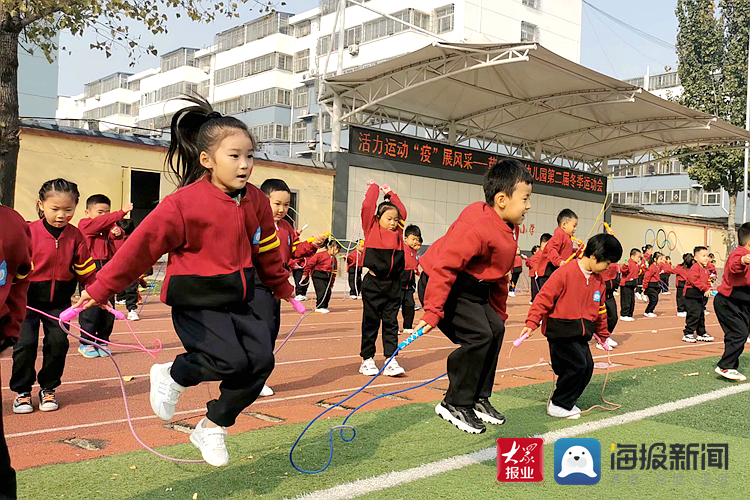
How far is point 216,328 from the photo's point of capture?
352 centimetres

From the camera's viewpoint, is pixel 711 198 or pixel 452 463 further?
pixel 711 198

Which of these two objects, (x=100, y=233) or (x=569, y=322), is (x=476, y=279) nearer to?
(x=569, y=322)

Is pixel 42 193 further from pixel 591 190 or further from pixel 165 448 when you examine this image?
pixel 591 190

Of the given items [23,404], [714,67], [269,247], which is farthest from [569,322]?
[714,67]

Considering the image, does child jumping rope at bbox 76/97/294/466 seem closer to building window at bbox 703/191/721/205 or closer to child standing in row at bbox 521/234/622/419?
child standing in row at bbox 521/234/622/419

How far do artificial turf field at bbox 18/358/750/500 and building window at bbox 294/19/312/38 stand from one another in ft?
155

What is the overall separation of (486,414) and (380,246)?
3.45m

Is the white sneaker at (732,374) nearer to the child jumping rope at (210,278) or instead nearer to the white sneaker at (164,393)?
the child jumping rope at (210,278)

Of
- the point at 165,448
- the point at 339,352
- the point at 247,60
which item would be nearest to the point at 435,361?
the point at 339,352

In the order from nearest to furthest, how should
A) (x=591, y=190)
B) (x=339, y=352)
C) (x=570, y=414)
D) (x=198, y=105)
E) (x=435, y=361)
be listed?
(x=198, y=105) → (x=570, y=414) → (x=435, y=361) → (x=339, y=352) → (x=591, y=190)

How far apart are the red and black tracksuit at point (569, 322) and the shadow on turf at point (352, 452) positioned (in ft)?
0.95

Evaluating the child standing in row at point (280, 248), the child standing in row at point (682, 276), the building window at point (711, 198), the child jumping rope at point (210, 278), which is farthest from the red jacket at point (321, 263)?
the building window at point (711, 198)

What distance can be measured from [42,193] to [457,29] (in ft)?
121

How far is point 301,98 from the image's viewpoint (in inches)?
1887
